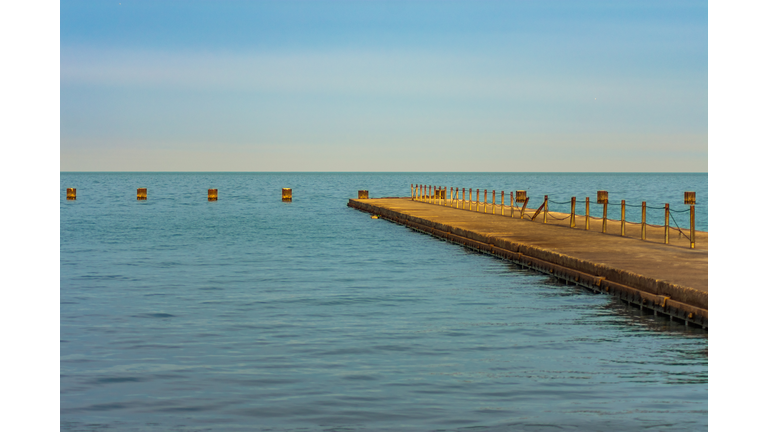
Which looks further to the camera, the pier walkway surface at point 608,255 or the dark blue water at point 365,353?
the pier walkway surface at point 608,255

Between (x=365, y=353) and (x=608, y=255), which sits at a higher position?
(x=608, y=255)

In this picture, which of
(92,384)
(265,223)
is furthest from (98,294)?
(265,223)

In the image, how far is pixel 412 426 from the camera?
27.0 ft

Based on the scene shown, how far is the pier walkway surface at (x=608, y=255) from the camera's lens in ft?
45.2

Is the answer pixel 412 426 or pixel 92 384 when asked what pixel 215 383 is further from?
pixel 412 426

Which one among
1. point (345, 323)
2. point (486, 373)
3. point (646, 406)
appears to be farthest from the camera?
point (345, 323)

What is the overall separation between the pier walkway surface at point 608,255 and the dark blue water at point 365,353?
0.43m

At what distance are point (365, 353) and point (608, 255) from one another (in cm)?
922

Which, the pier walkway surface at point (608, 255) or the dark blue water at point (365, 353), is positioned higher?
the pier walkway surface at point (608, 255)

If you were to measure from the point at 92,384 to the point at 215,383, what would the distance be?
1556 millimetres

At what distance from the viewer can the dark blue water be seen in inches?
342

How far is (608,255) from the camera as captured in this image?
18.9m

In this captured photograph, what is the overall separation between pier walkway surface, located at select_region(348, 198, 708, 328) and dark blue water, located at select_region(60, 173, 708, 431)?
43 cm

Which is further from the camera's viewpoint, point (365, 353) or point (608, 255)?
point (608, 255)
